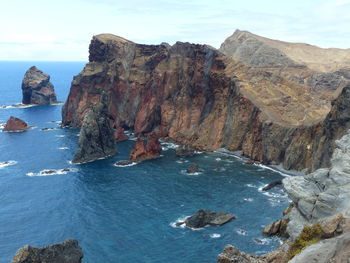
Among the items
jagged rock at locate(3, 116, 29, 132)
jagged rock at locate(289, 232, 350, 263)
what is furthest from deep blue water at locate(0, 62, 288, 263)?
jagged rock at locate(3, 116, 29, 132)

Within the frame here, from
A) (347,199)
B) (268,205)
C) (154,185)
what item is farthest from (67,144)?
(347,199)

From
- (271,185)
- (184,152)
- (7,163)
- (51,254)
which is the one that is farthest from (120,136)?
(51,254)

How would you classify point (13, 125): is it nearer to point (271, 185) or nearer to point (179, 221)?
point (179, 221)

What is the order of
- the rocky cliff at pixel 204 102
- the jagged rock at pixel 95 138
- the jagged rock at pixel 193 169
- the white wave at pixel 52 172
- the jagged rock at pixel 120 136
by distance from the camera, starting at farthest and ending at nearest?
the jagged rock at pixel 120 136 < the jagged rock at pixel 95 138 < the rocky cliff at pixel 204 102 < the white wave at pixel 52 172 < the jagged rock at pixel 193 169

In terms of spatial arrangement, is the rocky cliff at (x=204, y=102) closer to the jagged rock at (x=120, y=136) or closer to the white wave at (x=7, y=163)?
the jagged rock at (x=120, y=136)

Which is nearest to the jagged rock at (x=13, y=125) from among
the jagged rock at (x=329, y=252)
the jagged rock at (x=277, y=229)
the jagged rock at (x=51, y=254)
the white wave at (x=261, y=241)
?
the jagged rock at (x=51, y=254)

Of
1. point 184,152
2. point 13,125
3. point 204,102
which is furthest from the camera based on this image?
point 13,125

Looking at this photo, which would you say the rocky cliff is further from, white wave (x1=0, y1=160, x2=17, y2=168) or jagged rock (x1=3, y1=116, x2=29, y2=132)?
white wave (x1=0, y1=160, x2=17, y2=168)
